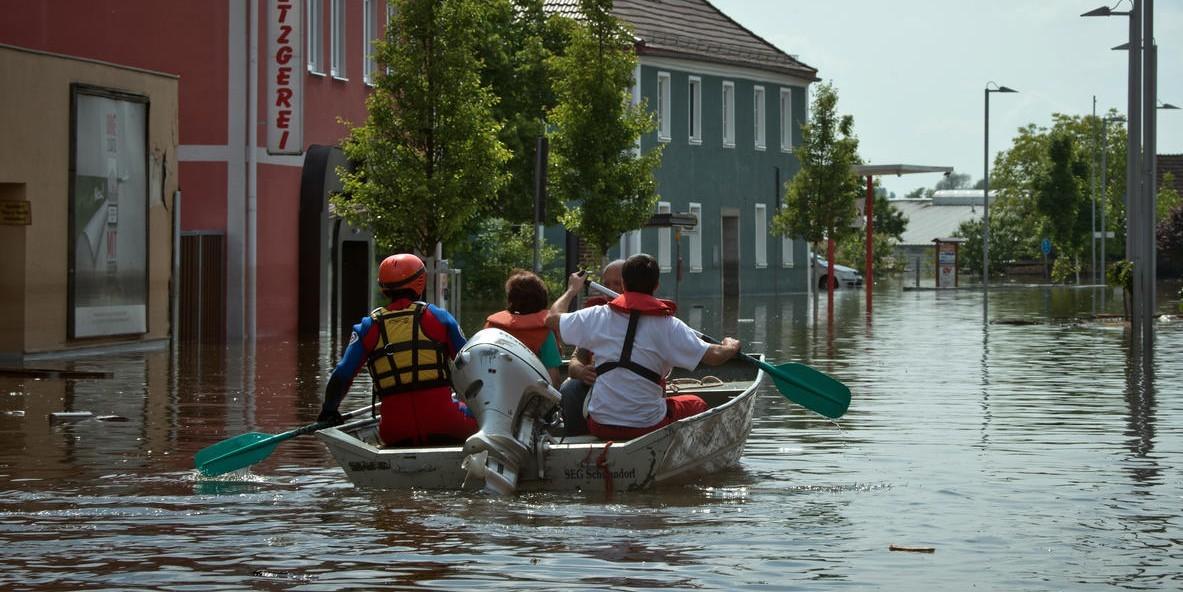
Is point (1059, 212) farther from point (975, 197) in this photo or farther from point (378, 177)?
point (975, 197)

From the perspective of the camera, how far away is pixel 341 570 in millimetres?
9547

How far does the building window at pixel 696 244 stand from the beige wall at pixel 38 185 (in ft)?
127

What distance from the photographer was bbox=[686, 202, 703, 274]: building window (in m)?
65.9

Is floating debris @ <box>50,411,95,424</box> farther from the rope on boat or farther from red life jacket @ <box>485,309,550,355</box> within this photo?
the rope on boat

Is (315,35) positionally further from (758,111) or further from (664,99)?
(758,111)

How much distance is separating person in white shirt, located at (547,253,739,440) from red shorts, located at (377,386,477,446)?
2.58 ft

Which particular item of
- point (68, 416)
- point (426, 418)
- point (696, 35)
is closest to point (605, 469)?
point (426, 418)

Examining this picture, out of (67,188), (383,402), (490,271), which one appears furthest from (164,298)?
(490,271)

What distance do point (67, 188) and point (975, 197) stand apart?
530 feet

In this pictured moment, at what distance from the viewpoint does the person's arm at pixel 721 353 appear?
41.3ft

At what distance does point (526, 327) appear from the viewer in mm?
13125

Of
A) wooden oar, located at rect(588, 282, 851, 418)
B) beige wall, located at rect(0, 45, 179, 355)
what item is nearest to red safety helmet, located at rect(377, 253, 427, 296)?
wooden oar, located at rect(588, 282, 851, 418)

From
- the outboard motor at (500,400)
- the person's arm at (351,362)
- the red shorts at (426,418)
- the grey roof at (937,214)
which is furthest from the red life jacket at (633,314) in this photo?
the grey roof at (937,214)

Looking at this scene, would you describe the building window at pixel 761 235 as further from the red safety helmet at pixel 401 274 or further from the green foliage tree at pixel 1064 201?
the red safety helmet at pixel 401 274
